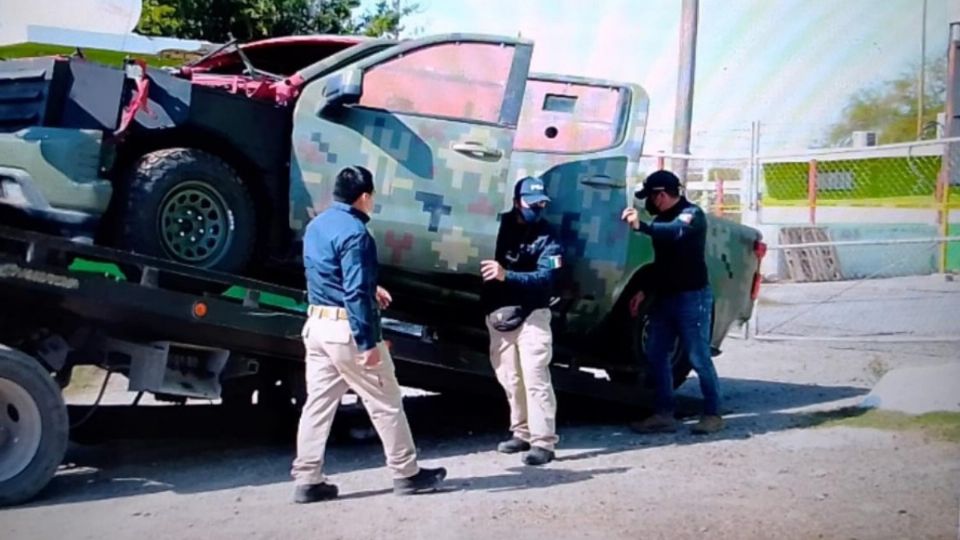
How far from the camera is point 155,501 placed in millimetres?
6062

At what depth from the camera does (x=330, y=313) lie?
596cm

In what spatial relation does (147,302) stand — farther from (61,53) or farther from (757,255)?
(757,255)

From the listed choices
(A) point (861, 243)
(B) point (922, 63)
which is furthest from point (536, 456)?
(A) point (861, 243)

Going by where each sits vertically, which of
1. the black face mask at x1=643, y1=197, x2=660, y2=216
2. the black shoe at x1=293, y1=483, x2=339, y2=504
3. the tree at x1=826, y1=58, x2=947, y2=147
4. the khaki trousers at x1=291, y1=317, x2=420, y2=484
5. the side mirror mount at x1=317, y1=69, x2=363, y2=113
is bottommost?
the black shoe at x1=293, y1=483, x2=339, y2=504

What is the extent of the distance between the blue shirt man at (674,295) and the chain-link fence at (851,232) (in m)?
2.60

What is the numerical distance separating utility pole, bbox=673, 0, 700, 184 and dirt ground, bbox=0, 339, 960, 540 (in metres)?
2.74

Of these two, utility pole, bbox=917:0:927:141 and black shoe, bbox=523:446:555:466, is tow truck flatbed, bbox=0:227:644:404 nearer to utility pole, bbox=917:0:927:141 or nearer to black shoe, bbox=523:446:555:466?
black shoe, bbox=523:446:555:466

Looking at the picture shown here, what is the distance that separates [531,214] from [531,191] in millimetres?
124

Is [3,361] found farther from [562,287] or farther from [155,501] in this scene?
[562,287]

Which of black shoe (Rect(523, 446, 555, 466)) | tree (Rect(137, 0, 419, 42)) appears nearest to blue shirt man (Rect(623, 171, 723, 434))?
black shoe (Rect(523, 446, 555, 466))

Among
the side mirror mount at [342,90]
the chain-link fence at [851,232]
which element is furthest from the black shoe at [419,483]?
the chain-link fence at [851,232]

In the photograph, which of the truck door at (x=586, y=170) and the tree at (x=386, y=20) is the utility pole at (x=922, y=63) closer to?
the truck door at (x=586, y=170)

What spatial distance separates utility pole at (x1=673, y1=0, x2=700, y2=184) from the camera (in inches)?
377

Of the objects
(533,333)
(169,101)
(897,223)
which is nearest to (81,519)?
(169,101)
